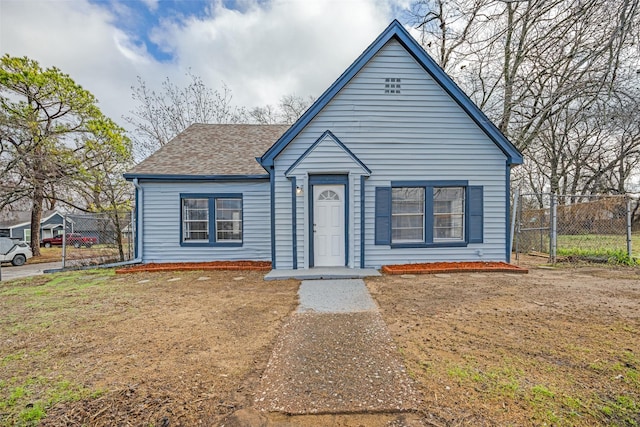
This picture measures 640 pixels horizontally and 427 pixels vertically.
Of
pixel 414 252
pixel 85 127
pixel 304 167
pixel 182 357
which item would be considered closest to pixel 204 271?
pixel 304 167

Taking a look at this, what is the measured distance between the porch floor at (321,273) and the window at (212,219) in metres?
2.80

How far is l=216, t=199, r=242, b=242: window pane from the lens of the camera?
9.32m

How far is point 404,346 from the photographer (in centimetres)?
323

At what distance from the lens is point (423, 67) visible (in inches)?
306

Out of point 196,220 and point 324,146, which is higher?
point 324,146

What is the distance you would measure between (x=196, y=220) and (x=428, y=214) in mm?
7247

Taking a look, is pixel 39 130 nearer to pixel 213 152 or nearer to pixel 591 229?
pixel 213 152

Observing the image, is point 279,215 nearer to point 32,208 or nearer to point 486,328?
point 486,328

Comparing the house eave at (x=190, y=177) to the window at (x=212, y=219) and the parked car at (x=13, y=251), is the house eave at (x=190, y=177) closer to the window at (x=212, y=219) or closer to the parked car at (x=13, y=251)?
the window at (x=212, y=219)

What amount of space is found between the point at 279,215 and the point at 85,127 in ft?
49.3

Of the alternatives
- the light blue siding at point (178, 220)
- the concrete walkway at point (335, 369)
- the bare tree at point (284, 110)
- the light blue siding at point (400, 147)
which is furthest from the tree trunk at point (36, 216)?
the concrete walkway at point (335, 369)

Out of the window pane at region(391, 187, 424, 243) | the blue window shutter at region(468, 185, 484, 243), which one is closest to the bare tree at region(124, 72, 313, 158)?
the window pane at region(391, 187, 424, 243)

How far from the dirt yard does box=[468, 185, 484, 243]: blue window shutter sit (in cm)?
215

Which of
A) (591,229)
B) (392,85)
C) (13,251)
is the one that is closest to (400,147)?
(392,85)
